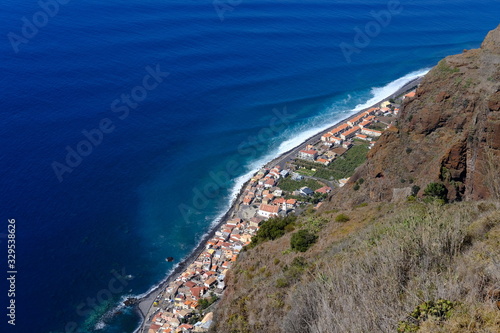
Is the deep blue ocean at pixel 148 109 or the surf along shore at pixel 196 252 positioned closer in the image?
the surf along shore at pixel 196 252

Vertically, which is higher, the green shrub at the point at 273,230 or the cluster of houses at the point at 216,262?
the green shrub at the point at 273,230

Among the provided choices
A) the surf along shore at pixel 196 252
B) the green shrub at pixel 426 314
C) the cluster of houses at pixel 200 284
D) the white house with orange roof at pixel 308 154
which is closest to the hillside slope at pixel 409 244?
the green shrub at pixel 426 314

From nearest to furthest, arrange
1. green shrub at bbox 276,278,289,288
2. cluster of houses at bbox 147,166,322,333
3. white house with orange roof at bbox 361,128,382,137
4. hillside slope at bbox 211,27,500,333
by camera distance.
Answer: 1. hillside slope at bbox 211,27,500,333
2. green shrub at bbox 276,278,289,288
3. cluster of houses at bbox 147,166,322,333
4. white house with orange roof at bbox 361,128,382,137

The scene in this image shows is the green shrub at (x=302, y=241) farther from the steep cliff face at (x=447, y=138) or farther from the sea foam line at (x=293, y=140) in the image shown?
the sea foam line at (x=293, y=140)

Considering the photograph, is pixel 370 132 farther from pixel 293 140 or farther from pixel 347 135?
Answer: pixel 293 140

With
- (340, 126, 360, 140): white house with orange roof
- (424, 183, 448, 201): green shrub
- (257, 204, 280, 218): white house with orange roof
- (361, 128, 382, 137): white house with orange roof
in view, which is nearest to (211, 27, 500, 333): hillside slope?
(424, 183, 448, 201): green shrub

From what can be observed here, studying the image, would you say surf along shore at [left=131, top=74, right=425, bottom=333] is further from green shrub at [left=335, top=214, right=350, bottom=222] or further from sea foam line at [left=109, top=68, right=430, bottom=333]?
green shrub at [left=335, top=214, right=350, bottom=222]

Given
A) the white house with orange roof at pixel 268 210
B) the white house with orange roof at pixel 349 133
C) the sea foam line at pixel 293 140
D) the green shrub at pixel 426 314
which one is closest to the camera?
the green shrub at pixel 426 314

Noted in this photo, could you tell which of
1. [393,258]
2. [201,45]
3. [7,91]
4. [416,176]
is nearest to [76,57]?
[7,91]
